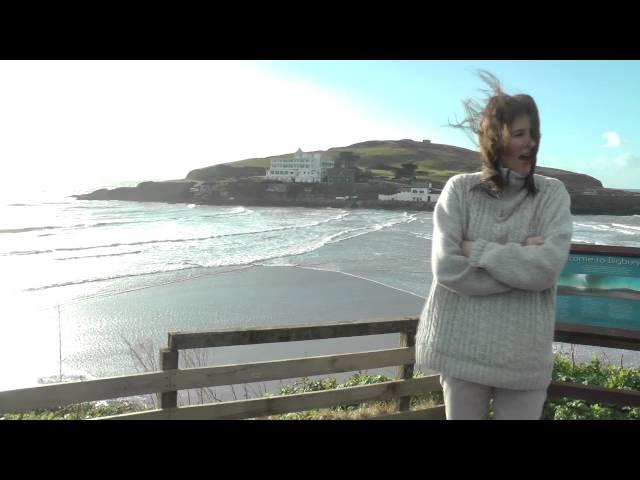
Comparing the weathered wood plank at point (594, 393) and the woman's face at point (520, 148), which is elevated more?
the woman's face at point (520, 148)

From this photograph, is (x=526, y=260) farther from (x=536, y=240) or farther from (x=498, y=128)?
(x=498, y=128)

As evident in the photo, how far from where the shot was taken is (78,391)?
2.84 metres

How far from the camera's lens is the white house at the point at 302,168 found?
101 meters

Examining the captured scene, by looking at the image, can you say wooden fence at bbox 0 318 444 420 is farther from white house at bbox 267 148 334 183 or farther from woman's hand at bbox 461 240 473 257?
white house at bbox 267 148 334 183

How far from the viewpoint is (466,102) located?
7.15 ft

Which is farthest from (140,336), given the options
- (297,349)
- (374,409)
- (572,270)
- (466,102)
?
(466,102)

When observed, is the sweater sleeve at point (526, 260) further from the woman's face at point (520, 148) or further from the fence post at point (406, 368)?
the fence post at point (406, 368)

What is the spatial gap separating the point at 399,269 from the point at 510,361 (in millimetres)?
15572

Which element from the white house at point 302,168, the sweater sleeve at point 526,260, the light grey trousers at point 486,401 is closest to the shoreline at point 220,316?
the light grey trousers at point 486,401

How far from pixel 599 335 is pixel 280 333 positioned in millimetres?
1911

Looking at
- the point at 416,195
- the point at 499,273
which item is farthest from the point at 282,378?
the point at 416,195

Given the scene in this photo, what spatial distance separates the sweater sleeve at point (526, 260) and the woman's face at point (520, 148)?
10.4 inches

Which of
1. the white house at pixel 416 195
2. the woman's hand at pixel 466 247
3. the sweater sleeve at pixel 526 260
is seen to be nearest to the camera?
the sweater sleeve at pixel 526 260

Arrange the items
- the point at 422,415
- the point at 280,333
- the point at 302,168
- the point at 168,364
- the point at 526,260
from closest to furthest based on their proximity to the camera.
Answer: the point at 526,260 < the point at 168,364 < the point at 280,333 < the point at 422,415 < the point at 302,168
